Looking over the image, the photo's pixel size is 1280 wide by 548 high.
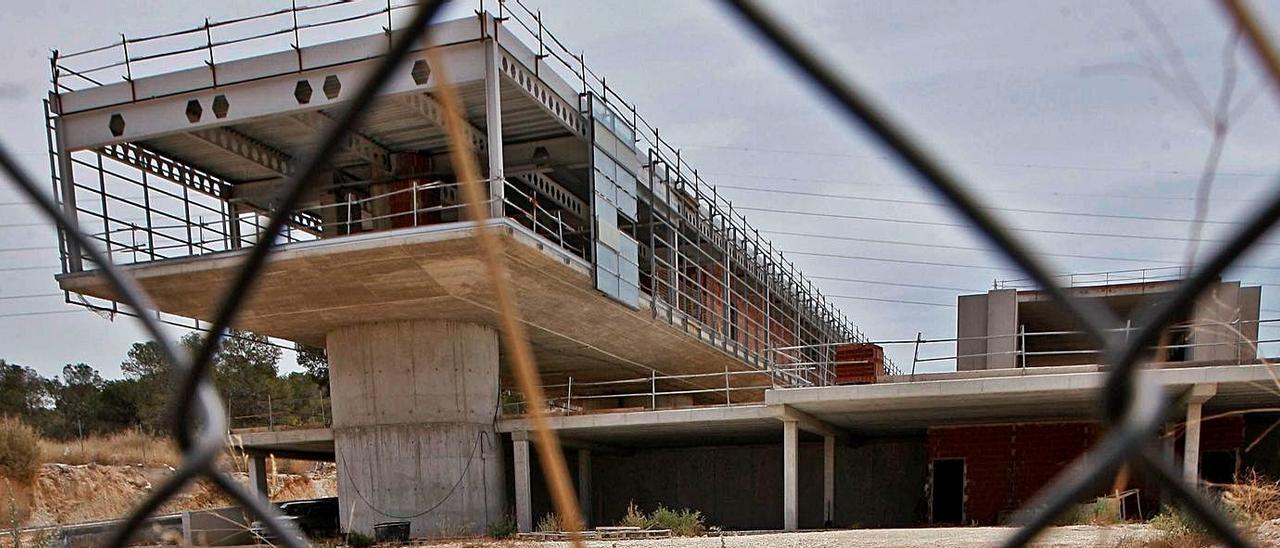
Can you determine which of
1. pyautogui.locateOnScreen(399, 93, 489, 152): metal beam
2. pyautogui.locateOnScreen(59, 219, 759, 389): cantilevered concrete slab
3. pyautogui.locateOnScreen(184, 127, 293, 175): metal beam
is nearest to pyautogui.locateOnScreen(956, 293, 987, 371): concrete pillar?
pyautogui.locateOnScreen(59, 219, 759, 389): cantilevered concrete slab

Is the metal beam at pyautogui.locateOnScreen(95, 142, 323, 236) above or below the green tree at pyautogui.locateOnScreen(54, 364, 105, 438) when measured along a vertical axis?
above

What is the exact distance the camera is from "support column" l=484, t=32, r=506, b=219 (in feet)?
44.9

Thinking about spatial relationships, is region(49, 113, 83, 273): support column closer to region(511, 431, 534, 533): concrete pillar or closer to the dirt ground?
the dirt ground

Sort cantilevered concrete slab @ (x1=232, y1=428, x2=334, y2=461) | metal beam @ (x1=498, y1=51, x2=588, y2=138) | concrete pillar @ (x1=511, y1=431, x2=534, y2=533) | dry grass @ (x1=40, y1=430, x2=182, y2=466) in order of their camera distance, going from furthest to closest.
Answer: dry grass @ (x1=40, y1=430, x2=182, y2=466)
cantilevered concrete slab @ (x1=232, y1=428, x2=334, y2=461)
concrete pillar @ (x1=511, y1=431, x2=534, y2=533)
metal beam @ (x1=498, y1=51, x2=588, y2=138)

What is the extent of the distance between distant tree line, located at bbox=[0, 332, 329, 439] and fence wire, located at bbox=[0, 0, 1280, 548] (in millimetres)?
33431

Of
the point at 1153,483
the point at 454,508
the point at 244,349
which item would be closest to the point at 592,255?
the point at 454,508

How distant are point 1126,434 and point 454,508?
17935mm

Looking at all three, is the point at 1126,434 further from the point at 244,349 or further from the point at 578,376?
the point at 244,349

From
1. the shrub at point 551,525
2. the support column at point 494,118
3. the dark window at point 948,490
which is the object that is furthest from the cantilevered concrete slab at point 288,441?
the dark window at point 948,490

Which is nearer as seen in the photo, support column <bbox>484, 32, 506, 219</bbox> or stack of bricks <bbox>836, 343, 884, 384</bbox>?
support column <bbox>484, 32, 506, 219</bbox>

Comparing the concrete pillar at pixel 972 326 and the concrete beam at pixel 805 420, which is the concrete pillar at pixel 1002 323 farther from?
the concrete beam at pixel 805 420

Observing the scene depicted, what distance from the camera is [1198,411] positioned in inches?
561

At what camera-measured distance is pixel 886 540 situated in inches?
455

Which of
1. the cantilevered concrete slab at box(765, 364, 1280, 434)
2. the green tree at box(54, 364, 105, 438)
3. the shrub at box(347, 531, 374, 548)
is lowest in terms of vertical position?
the green tree at box(54, 364, 105, 438)
